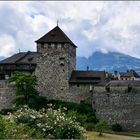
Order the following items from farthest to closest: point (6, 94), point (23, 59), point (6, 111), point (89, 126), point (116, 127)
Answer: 1. point (23, 59)
2. point (6, 94)
3. point (6, 111)
4. point (116, 127)
5. point (89, 126)

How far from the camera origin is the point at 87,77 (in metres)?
83.4

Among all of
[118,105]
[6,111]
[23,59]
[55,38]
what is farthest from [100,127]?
[23,59]

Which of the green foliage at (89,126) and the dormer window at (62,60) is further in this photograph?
the dormer window at (62,60)

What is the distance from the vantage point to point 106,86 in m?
79.0

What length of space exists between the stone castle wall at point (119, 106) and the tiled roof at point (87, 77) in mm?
3241

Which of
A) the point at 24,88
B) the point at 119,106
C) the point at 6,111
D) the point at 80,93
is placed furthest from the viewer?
the point at 80,93

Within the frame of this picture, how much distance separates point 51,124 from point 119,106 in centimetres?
4320

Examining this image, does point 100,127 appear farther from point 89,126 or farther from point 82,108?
point 82,108

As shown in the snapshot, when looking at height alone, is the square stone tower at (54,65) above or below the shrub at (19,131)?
above

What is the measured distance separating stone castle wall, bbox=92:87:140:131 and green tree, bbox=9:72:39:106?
8.38 metres

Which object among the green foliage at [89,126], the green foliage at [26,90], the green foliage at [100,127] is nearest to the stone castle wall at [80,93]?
the green foliage at [26,90]

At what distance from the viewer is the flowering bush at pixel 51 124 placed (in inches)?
1393

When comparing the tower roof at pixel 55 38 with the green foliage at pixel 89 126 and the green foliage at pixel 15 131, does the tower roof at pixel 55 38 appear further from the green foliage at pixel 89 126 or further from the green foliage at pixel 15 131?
the green foliage at pixel 15 131

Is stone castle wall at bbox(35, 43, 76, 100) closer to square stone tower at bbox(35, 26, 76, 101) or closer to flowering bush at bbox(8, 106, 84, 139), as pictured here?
square stone tower at bbox(35, 26, 76, 101)
